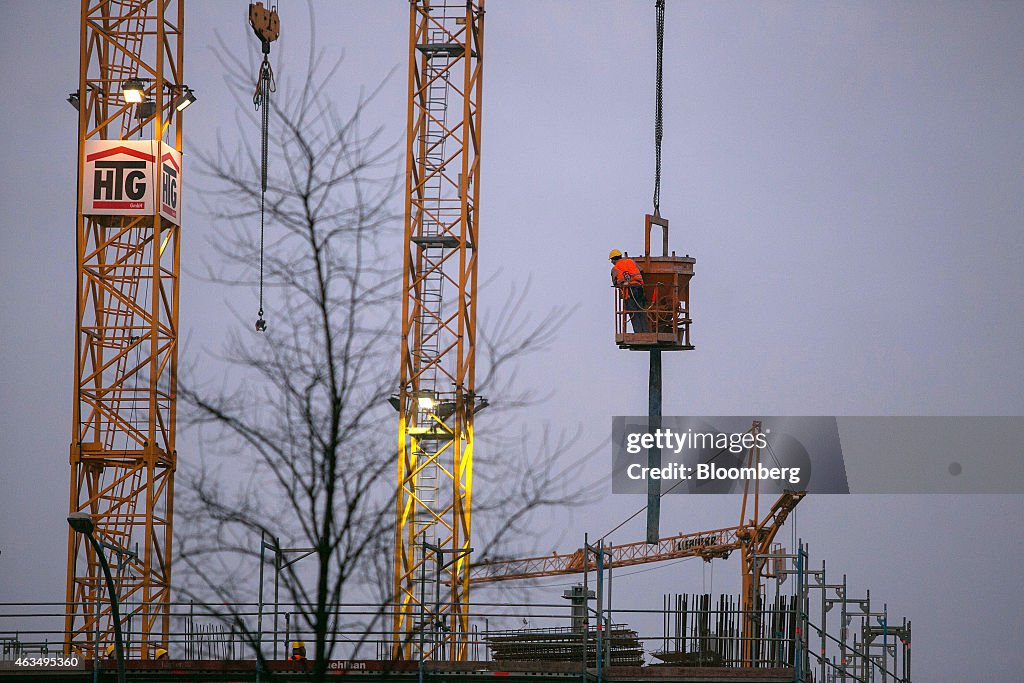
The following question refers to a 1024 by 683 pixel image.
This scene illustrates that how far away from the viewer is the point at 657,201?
59875 millimetres

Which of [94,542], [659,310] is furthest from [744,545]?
[94,542]

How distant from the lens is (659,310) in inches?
2126

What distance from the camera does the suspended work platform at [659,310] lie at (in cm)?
5372

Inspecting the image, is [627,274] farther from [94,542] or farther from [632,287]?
[94,542]

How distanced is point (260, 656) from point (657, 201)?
133 ft

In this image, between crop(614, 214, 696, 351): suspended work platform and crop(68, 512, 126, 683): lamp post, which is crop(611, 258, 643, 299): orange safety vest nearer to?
crop(614, 214, 696, 351): suspended work platform

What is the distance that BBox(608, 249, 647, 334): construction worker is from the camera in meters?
53.4

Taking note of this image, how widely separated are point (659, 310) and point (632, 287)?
1160 mm

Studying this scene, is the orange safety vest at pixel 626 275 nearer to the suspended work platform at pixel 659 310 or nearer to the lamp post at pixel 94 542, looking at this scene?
the suspended work platform at pixel 659 310

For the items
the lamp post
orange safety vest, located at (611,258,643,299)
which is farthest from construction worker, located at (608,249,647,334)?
the lamp post

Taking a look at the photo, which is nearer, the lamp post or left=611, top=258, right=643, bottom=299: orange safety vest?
the lamp post

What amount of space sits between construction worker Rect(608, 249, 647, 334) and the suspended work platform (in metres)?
0.03

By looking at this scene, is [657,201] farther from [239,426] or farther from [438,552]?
[239,426]

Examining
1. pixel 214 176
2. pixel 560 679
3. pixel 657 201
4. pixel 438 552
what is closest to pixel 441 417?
pixel 657 201
